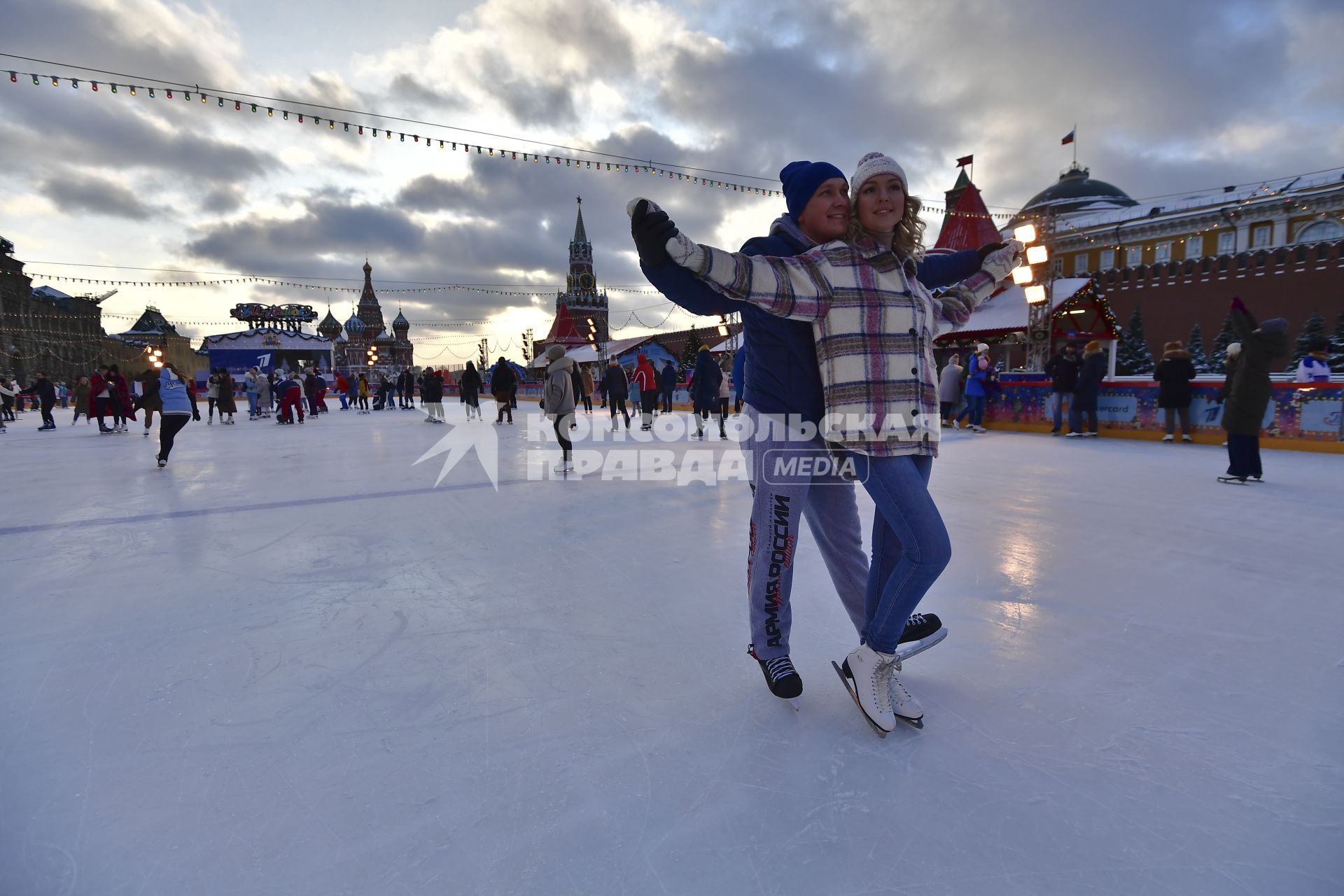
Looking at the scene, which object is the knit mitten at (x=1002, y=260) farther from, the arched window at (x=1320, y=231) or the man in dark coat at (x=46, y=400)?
the arched window at (x=1320, y=231)

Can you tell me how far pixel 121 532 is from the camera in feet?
11.2

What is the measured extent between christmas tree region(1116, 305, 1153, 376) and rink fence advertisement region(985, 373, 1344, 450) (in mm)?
18110

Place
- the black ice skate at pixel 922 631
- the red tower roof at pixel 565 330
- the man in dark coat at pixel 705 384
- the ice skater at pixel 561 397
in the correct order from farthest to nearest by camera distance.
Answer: the red tower roof at pixel 565 330
the man in dark coat at pixel 705 384
the ice skater at pixel 561 397
the black ice skate at pixel 922 631

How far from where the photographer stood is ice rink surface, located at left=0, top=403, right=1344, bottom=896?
3.47 ft

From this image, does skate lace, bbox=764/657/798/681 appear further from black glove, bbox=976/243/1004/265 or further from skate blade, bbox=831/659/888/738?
black glove, bbox=976/243/1004/265

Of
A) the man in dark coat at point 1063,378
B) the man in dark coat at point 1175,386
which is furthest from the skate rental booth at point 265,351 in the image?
the man in dark coat at point 1175,386

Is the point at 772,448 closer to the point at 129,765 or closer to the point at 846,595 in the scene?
the point at 846,595

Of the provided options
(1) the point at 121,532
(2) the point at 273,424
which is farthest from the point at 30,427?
(1) the point at 121,532

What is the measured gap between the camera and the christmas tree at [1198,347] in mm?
21688

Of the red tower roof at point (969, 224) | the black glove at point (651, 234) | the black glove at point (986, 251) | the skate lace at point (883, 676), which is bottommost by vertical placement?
the skate lace at point (883, 676)

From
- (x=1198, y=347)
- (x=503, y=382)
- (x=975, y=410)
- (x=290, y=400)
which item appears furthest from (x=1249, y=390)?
(x=1198, y=347)

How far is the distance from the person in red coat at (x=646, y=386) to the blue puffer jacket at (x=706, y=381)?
92 cm

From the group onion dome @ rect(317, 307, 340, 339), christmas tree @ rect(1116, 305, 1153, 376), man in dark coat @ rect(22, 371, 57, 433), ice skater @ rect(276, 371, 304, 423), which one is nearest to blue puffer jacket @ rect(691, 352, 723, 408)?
ice skater @ rect(276, 371, 304, 423)

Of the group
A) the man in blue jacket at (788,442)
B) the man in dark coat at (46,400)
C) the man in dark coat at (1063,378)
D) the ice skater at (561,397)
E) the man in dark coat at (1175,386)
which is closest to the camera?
the man in blue jacket at (788,442)
